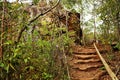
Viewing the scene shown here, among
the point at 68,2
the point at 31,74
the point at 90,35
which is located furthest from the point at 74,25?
the point at 31,74

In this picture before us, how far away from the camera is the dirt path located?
24.8ft

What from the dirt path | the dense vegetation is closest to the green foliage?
the dense vegetation

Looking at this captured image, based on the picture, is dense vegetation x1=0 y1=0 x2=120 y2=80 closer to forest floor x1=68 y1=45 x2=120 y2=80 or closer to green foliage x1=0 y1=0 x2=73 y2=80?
green foliage x1=0 y1=0 x2=73 y2=80

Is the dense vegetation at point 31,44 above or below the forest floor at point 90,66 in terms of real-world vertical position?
above

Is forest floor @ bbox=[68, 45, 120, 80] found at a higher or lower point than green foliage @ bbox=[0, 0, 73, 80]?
lower

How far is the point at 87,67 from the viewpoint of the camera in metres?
8.49

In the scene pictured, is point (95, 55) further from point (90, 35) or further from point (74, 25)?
point (90, 35)

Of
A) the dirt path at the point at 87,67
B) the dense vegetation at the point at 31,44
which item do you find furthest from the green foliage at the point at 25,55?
the dirt path at the point at 87,67

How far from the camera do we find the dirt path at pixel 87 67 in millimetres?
7555

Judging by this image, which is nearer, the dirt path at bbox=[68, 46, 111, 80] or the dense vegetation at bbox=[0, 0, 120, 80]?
the dense vegetation at bbox=[0, 0, 120, 80]

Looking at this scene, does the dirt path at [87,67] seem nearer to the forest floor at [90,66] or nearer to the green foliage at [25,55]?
the forest floor at [90,66]

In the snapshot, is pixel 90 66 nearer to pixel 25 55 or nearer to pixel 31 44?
pixel 31 44

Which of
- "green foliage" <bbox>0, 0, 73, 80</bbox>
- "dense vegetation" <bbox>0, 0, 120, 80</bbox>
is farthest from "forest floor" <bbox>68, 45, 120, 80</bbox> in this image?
"green foliage" <bbox>0, 0, 73, 80</bbox>

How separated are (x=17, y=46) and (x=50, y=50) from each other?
246 centimetres
